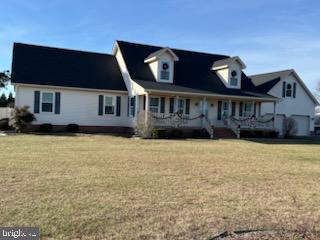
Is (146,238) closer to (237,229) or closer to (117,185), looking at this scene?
(237,229)

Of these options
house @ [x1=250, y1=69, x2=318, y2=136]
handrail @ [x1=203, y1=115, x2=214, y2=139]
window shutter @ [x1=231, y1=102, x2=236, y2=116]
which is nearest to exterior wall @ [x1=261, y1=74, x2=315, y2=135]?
house @ [x1=250, y1=69, x2=318, y2=136]

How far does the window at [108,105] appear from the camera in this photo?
101ft

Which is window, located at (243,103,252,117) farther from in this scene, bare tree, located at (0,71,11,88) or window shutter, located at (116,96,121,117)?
bare tree, located at (0,71,11,88)

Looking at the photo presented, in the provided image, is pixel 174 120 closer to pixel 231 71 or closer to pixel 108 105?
pixel 108 105

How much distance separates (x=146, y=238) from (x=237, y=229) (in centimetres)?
137

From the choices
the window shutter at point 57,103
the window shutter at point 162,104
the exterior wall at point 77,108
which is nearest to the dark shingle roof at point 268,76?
the window shutter at point 162,104

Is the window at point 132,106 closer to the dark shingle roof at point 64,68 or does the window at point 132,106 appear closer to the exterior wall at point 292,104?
the dark shingle roof at point 64,68

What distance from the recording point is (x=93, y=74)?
3170 centimetres

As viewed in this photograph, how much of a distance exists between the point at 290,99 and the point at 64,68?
1958 centimetres

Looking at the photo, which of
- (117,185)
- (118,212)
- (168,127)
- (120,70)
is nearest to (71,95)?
(120,70)

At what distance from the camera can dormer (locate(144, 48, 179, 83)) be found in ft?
101

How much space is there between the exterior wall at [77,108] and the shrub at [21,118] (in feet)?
3.96

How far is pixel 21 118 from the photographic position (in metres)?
26.9

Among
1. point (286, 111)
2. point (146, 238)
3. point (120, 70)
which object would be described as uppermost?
point (120, 70)
